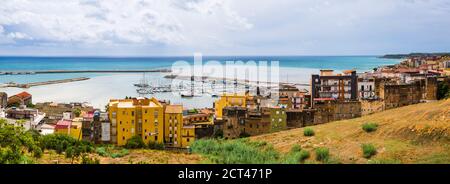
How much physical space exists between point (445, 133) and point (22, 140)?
17.8 ft

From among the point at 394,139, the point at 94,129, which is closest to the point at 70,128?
the point at 94,129

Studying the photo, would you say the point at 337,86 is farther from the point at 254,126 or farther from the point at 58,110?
the point at 58,110

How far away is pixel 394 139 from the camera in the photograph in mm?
7598

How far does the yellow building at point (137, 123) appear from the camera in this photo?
37.2ft

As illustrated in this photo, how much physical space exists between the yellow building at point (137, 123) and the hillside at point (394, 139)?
2985mm

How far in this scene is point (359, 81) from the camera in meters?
16.5

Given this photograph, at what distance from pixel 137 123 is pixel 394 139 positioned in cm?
576

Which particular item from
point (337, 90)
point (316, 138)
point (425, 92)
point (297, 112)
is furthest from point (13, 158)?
point (337, 90)

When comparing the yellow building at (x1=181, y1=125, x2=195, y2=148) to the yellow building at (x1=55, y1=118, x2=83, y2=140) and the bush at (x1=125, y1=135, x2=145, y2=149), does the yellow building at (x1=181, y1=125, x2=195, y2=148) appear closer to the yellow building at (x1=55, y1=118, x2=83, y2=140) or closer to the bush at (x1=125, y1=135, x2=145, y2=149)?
the bush at (x1=125, y1=135, x2=145, y2=149)

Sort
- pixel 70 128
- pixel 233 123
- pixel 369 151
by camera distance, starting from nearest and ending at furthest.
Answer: pixel 369 151, pixel 233 123, pixel 70 128

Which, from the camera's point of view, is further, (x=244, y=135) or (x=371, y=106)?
(x=371, y=106)

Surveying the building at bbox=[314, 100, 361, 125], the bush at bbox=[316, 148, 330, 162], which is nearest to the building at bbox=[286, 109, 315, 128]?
the building at bbox=[314, 100, 361, 125]

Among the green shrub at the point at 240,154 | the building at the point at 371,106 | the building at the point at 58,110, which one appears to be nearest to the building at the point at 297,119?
the building at the point at 371,106
